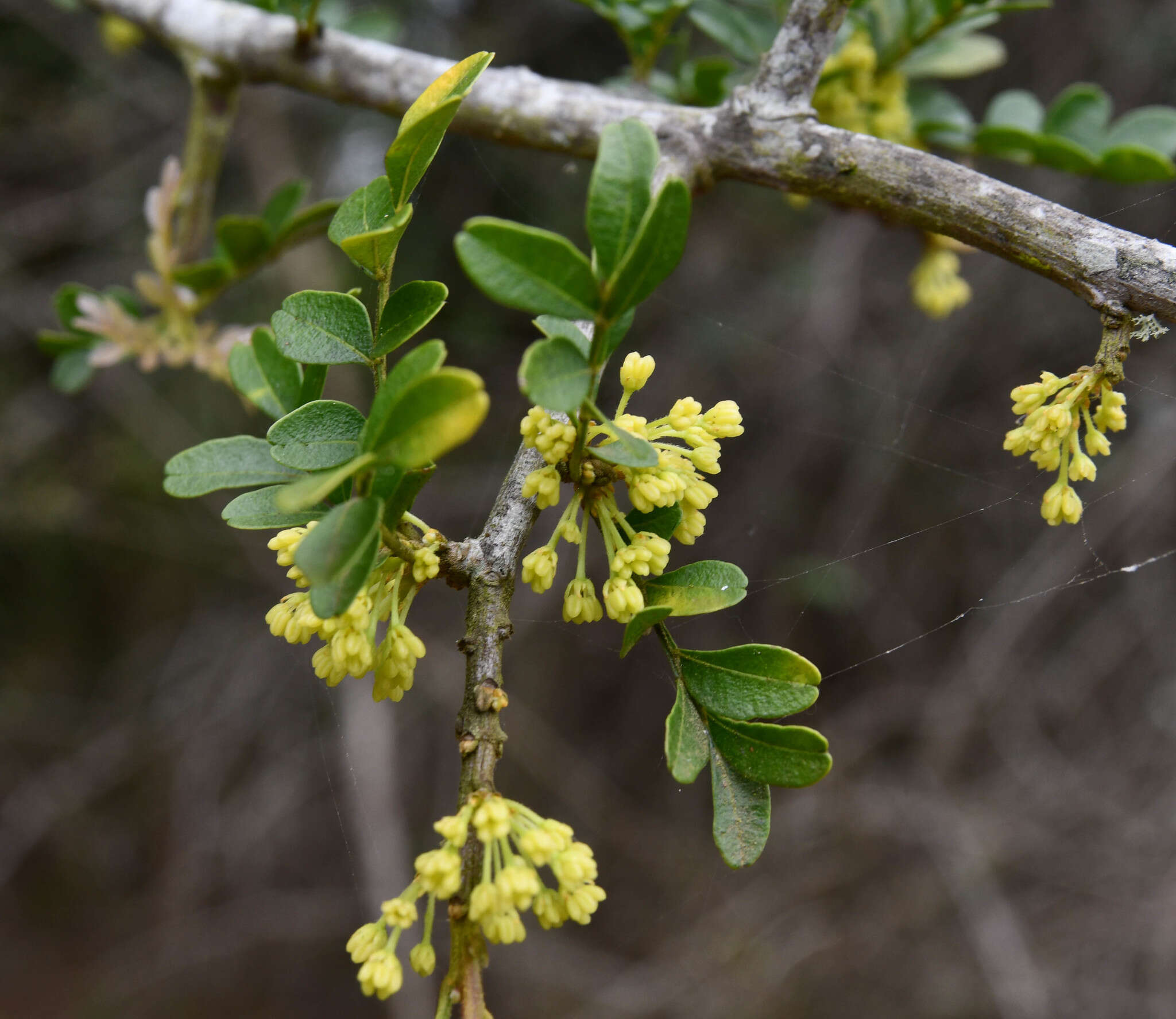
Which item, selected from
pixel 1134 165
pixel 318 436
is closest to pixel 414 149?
pixel 318 436

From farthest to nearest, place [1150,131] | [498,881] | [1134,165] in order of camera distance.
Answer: [1150,131], [1134,165], [498,881]

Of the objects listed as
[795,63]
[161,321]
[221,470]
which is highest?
[795,63]

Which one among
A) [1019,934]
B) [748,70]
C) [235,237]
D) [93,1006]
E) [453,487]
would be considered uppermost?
[748,70]

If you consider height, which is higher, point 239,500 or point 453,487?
point 239,500

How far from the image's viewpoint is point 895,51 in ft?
5.29

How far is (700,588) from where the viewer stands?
2.98 ft

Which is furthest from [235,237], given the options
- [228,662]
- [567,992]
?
Answer: [567,992]

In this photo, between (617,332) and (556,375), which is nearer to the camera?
(556,375)

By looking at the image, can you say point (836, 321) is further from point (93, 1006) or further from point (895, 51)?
point (93, 1006)

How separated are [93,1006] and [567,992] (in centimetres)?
369

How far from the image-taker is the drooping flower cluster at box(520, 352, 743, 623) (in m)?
0.85

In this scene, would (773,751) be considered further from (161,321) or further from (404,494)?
(161,321)

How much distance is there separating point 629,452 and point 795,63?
2.59ft

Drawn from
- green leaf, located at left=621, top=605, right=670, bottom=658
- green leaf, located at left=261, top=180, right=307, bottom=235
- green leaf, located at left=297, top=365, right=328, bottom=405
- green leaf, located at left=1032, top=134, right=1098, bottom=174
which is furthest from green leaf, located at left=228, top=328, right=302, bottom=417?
green leaf, located at left=1032, top=134, right=1098, bottom=174
